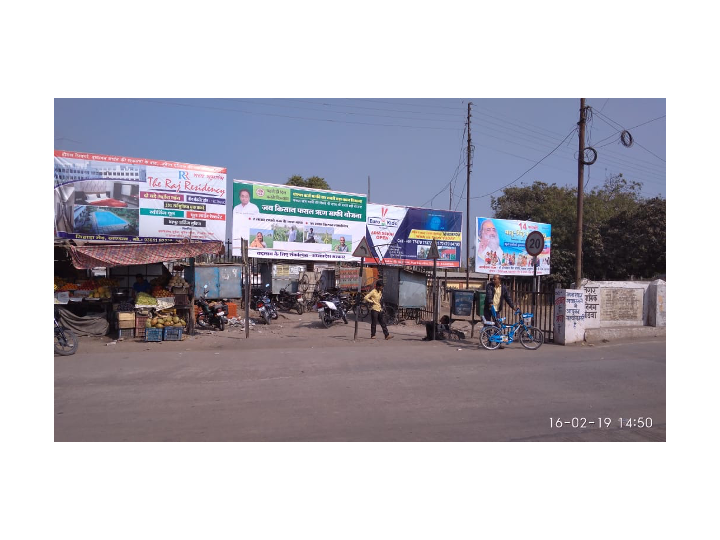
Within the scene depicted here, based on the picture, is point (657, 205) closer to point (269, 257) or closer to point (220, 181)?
point (269, 257)

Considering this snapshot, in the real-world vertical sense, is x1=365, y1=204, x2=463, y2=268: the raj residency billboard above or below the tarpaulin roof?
above

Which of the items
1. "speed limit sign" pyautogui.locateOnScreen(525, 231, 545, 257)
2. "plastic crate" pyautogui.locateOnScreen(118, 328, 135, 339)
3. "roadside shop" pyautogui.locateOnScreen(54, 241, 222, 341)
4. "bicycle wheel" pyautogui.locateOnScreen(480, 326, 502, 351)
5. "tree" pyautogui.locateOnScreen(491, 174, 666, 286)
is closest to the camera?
"bicycle wheel" pyautogui.locateOnScreen(480, 326, 502, 351)

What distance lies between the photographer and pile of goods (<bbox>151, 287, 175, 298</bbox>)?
12.5 m

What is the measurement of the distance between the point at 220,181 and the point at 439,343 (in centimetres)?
1098

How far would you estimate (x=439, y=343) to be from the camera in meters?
12.1

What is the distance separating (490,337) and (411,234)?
1210 cm

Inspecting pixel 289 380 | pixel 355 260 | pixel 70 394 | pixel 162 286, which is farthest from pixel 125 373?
pixel 355 260

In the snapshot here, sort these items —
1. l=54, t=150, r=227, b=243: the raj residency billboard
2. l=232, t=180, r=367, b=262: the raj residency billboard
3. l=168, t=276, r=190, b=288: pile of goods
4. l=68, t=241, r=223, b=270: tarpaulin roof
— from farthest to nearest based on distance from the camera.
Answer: l=232, t=180, r=367, b=262: the raj residency billboard < l=54, t=150, r=227, b=243: the raj residency billboard < l=168, t=276, r=190, b=288: pile of goods < l=68, t=241, r=223, b=270: tarpaulin roof

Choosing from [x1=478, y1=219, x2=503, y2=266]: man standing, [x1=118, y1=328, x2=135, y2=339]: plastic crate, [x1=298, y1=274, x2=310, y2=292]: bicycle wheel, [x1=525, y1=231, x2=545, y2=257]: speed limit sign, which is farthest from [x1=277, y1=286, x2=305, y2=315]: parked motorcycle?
[x1=525, y1=231, x2=545, y2=257]: speed limit sign

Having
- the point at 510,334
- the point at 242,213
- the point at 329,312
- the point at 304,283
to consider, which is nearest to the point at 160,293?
the point at 329,312

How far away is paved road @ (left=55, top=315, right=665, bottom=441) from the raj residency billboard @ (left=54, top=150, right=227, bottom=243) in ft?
23.2

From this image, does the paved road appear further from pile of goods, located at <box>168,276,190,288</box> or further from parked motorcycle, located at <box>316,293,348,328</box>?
parked motorcycle, located at <box>316,293,348,328</box>
